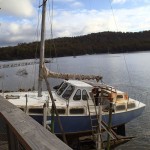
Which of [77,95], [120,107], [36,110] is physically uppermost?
[77,95]

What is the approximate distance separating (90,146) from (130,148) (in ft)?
13.4

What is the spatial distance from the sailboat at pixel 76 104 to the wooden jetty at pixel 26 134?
1162 cm

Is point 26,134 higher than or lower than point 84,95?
higher

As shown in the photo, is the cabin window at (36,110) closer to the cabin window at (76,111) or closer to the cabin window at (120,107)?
the cabin window at (76,111)

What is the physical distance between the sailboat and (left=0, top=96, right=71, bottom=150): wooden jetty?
38.1 feet

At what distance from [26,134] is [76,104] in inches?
573

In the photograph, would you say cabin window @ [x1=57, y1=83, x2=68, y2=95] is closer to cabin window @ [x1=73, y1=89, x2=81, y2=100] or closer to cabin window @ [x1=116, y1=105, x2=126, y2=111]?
cabin window @ [x1=73, y1=89, x2=81, y2=100]

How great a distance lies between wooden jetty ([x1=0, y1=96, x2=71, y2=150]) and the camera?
2.45 m

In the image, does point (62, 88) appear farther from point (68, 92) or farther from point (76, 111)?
point (76, 111)

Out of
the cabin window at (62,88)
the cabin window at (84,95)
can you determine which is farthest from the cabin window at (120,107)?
the cabin window at (62,88)

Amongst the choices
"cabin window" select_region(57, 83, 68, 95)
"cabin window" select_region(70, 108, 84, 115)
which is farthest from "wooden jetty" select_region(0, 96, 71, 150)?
"cabin window" select_region(57, 83, 68, 95)

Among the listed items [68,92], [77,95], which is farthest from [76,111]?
[68,92]

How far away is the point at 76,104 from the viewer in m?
17.2

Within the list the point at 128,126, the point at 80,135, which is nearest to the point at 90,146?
the point at 80,135
